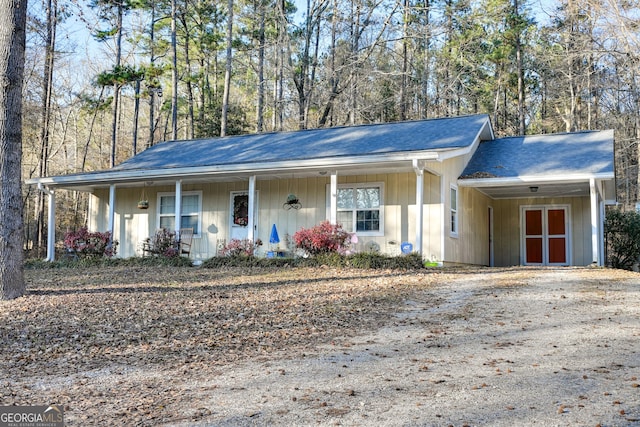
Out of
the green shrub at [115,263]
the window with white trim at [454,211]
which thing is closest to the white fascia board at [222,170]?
the green shrub at [115,263]

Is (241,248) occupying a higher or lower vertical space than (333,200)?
lower

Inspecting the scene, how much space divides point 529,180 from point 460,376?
10473 millimetres

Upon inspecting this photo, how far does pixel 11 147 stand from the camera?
933 centimetres

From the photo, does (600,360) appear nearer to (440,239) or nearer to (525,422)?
(525,422)

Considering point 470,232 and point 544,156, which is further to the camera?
point 470,232

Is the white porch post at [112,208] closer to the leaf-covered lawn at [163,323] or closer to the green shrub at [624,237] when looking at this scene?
the leaf-covered lawn at [163,323]

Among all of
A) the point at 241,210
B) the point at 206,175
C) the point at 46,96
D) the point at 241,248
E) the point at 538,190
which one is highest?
the point at 46,96

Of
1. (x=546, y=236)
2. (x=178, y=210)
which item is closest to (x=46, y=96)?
(x=178, y=210)

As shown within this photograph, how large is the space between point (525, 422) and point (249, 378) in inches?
88.7

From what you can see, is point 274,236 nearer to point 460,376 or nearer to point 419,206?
point 419,206

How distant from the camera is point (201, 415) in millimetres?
4156

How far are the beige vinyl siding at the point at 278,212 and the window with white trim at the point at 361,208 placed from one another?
14cm

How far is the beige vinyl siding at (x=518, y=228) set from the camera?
56.1 ft

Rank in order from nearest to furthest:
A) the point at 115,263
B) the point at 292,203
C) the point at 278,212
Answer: the point at 115,263, the point at 292,203, the point at 278,212
